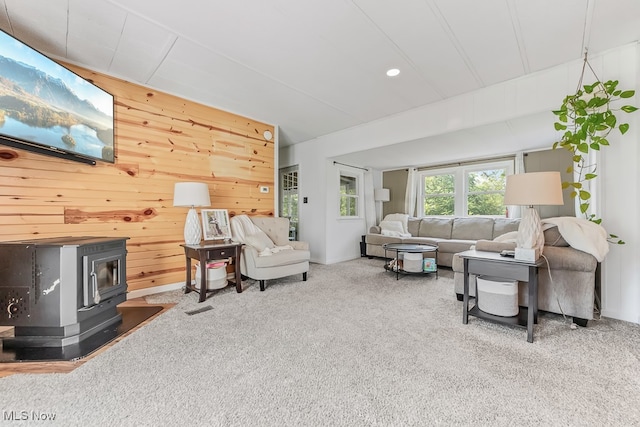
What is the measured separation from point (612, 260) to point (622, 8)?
6.59ft

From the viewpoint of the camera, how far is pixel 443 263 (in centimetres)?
466

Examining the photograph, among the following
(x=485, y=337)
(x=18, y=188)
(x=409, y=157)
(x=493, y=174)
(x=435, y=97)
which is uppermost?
(x=435, y=97)

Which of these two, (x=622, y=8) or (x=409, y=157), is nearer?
(x=622, y=8)

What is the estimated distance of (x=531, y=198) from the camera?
2035 mm

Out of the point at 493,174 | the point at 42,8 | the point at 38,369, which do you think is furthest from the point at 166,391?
the point at 493,174

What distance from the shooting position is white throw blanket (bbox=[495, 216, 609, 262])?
7.00 ft

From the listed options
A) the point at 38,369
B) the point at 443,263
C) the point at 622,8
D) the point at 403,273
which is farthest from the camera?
the point at 443,263

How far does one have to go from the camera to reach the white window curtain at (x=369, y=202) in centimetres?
606

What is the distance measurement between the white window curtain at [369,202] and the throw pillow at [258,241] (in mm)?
2982

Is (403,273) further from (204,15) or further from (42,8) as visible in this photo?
(42,8)

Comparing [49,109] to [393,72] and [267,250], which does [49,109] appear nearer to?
[267,250]

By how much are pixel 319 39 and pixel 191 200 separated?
6.86 ft

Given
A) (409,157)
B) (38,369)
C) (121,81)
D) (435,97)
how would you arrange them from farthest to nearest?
(409,157), (435,97), (121,81), (38,369)

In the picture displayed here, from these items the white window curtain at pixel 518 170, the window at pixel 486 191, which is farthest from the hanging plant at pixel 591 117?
the window at pixel 486 191
